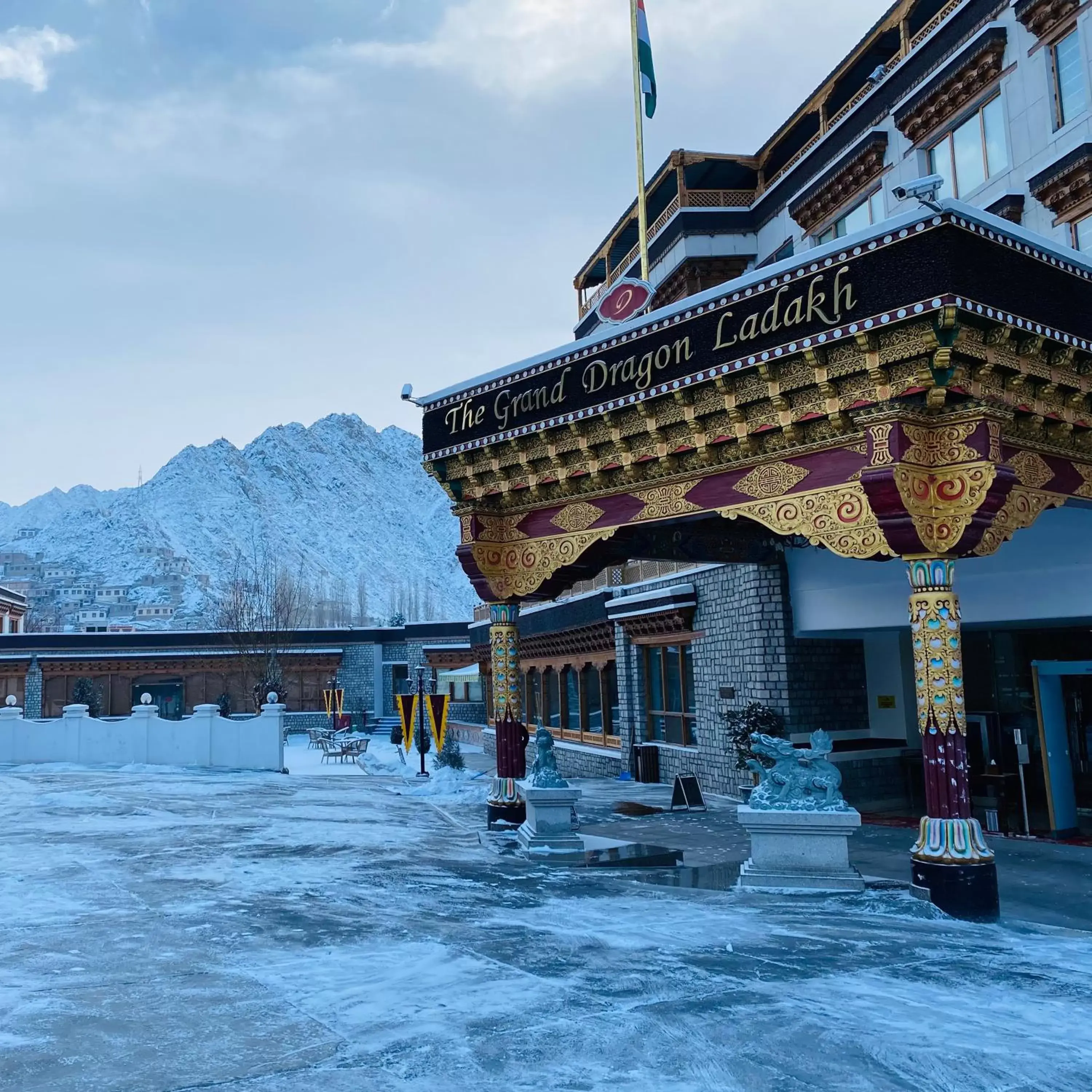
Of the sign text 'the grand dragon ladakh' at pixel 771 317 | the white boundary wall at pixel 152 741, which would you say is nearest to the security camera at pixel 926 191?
the sign text 'the grand dragon ladakh' at pixel 771 317

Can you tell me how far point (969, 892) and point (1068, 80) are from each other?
12.1 metres

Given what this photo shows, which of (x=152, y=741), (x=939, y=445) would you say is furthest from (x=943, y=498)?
(x=152, y=741)

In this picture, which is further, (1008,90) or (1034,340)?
(1008,90)

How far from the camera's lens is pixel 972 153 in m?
16.1

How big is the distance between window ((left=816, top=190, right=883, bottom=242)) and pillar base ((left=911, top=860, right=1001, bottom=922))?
41.0ft

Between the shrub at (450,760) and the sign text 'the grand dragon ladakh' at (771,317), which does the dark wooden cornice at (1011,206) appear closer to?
the sign text 'the grand dragon ladakh' at (771,317)

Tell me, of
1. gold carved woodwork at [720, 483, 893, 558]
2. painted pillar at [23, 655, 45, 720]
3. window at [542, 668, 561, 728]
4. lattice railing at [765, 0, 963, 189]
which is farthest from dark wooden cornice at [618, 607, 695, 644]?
painted pillar at [23, 655, 45, 720]

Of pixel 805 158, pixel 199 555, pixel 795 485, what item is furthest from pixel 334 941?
pixel 199 555

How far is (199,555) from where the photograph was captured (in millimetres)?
184000

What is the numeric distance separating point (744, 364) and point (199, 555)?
18743 centimetres

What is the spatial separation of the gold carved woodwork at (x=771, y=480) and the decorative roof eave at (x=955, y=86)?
32.8 feet

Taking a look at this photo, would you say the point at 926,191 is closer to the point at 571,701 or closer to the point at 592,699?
the point at 592,699

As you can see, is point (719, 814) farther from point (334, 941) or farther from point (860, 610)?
point (334, 941)

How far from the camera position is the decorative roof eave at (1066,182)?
44.6 feet
